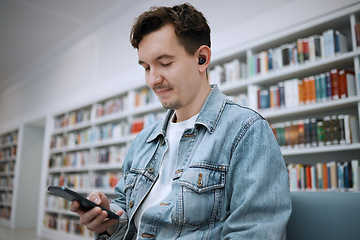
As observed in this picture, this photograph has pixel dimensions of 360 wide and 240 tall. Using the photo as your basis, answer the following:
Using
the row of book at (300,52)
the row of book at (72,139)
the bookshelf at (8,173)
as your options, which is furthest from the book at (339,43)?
the bookshelf at (8,173)

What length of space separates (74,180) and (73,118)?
117 centimetres

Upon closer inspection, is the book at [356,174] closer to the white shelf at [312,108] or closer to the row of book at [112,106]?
the white shelf at [312,108]

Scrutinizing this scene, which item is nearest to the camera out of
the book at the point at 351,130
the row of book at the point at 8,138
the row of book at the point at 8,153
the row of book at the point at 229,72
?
the book at the point at 351,130

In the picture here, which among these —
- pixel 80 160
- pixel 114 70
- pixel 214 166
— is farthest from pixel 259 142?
pixel 80 160

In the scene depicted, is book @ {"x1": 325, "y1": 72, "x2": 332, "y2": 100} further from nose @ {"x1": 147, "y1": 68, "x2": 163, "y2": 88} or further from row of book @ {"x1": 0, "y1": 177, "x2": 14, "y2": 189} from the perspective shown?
row of book @ {"x1": 0, "y1": 177, "x2": 14, "y2": 189}

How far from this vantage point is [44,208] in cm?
582

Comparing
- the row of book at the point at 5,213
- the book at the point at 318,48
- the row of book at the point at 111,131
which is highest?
the book at the point at 318,48

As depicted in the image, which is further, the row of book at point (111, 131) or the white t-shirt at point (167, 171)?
the row of book at point (111, 131)

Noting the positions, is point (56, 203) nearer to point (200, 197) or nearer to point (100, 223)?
point (100, 223)

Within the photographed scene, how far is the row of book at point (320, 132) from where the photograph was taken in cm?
228

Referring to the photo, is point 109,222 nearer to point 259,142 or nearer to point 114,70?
point 259,142

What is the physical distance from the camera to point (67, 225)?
5.08 metres

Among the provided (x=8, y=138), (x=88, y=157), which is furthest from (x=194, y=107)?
(x=8, y=138)

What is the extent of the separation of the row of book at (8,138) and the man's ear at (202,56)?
7.81 meters
